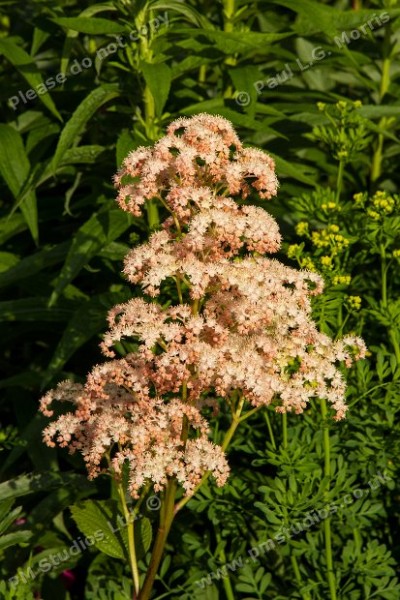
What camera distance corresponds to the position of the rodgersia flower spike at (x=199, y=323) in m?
2.57

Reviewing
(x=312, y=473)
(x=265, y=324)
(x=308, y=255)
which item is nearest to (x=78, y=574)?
→ (x=312, y=473)

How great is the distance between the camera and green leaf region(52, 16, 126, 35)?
11.7ft

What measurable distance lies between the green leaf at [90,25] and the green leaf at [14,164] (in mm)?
594

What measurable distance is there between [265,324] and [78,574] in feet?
7.98

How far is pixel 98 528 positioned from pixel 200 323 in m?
0.89

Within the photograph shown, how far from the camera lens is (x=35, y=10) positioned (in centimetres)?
498

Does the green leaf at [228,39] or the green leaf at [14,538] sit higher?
the green leaf at [228,39]

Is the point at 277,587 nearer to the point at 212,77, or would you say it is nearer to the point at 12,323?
the point at 12,323

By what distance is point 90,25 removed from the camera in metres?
3.62

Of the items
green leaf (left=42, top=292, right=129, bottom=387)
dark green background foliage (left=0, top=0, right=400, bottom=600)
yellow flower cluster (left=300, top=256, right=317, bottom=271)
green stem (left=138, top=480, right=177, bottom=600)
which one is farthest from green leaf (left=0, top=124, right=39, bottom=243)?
green stem (left=138, top=480, right=177, bottom=600)

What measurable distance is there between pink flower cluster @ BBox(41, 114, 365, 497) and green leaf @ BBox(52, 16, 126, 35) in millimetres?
1015

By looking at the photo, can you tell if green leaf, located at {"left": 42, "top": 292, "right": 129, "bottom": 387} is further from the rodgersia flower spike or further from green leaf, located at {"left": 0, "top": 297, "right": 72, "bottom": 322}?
the rodgersia flower spike

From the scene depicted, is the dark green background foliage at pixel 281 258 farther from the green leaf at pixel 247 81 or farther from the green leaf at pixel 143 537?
the green leaf at pixel 143 537

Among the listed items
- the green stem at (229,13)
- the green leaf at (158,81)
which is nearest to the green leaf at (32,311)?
the green leaf at (158,81)
